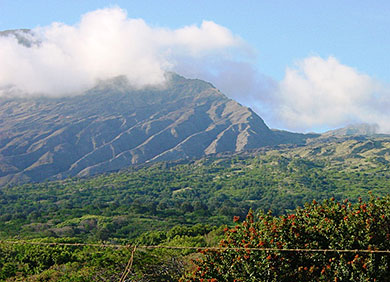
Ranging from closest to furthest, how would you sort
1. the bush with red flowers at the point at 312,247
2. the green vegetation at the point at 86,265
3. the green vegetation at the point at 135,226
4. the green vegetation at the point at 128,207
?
the bush with red flowers at the point at 312,247 → the green vegetation at the point at 135,226 → the green vegetation at the point at 86,265 → the green vegetation at the point at 128,207

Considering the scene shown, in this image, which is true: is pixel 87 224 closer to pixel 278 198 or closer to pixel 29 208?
pixel 29 208

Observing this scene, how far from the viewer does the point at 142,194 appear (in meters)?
200

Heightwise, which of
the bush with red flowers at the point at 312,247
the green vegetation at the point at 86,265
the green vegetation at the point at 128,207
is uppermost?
the bush with red flowers at the point at 312,247

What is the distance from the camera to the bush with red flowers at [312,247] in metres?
16.7

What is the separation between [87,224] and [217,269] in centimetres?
9364

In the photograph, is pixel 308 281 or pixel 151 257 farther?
pixel 151 257

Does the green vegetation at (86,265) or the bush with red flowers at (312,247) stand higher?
the bush with red flowers at (312,247)

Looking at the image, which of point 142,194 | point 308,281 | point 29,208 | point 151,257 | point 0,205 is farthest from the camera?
point 142,194

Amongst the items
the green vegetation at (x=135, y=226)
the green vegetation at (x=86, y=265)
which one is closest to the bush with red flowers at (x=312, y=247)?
the green vegetation at (x=135, y=226)

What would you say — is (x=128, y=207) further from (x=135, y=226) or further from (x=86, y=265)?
(x=86, y=265)

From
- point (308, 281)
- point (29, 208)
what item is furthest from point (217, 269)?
point (29, 208)

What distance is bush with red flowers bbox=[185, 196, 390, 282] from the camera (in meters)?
16.7

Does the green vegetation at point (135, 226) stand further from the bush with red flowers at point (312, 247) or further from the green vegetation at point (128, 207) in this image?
the green vegetation at point (128, 207)

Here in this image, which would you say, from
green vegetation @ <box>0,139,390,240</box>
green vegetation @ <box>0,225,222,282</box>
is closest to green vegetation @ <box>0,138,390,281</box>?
green vegetation @ <box>0,225,222,282</box>
